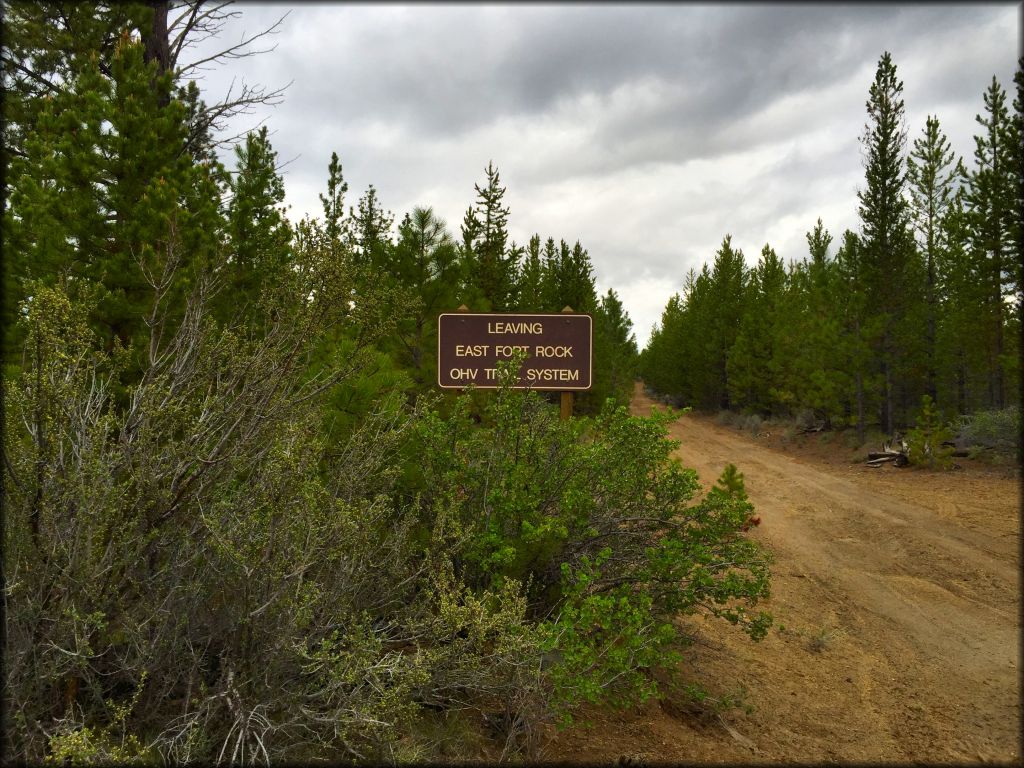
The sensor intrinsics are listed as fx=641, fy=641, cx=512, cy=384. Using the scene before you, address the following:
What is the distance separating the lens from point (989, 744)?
409cm

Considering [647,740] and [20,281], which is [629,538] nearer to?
[647,740]

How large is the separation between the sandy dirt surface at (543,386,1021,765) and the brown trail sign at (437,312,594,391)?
3354 millimetres

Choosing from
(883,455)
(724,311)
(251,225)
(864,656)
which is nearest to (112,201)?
(251,225)

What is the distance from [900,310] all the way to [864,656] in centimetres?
1759

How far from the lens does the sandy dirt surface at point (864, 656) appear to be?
13.1 feet

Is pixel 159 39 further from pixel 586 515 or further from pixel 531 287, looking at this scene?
pixel 531 287

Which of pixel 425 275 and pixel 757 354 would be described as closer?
pixel 425 275

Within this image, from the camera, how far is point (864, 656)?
552 centimetres

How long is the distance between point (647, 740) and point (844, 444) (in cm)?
1906

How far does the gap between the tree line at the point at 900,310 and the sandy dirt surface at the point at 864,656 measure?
Result: 21.7 feet

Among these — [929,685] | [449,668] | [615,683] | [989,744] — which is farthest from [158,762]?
[929,685]

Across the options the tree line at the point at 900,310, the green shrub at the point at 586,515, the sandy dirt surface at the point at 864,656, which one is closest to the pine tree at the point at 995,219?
the tree line at the point at 900,310

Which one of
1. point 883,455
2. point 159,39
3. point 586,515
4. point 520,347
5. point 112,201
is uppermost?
point 159,39

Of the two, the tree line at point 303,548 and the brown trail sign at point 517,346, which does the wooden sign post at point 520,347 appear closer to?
the brown trail sign at point 517,346
